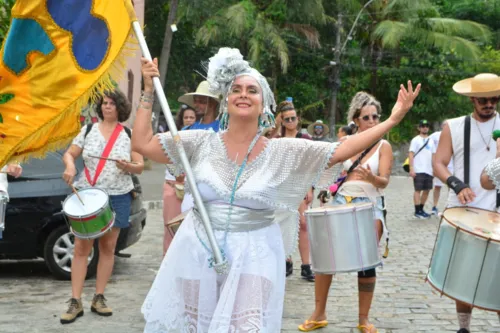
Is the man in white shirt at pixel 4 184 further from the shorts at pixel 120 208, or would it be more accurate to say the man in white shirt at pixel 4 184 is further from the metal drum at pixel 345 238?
the metal drum at pixel 345 238

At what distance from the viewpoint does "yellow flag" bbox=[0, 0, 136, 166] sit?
485 centimetres

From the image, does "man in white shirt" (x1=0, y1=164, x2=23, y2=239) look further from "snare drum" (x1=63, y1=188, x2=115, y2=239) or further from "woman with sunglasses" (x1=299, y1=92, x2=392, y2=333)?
"woman with sunglasses" (x1=299, y1=92, x2=392, y2=333)

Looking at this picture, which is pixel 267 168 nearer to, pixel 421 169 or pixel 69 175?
pixel 69 175

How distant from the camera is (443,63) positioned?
37.5 meters

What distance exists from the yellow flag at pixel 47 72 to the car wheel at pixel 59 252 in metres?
3.28

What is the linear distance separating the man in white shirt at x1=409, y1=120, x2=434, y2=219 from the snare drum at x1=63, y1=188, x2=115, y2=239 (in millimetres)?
8888

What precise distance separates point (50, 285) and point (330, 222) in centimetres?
356

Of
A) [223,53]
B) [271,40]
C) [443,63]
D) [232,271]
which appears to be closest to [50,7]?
[223,53]

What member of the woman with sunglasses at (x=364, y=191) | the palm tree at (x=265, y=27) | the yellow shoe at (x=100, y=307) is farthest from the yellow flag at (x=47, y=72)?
the palm tree at (x=265, y=27)

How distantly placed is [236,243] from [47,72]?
1.76 meters

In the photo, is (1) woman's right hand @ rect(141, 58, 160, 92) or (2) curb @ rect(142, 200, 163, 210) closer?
(1) woman's right hand @ rect(141, 58, 160, 92)

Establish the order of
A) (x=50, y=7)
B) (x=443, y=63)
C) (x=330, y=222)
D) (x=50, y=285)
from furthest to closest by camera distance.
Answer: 1. (x=443, y=63)
2. (x=50, y=285)
3. (x=330, y=222)
4. (x=50, y=7)

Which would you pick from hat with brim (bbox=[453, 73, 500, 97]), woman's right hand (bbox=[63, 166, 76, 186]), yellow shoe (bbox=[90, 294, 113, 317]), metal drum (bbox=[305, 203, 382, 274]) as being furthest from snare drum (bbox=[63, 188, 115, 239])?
hat with brim (bbox=[453, 73, 500, 97])

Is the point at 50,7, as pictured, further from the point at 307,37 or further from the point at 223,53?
the point at 307,37
